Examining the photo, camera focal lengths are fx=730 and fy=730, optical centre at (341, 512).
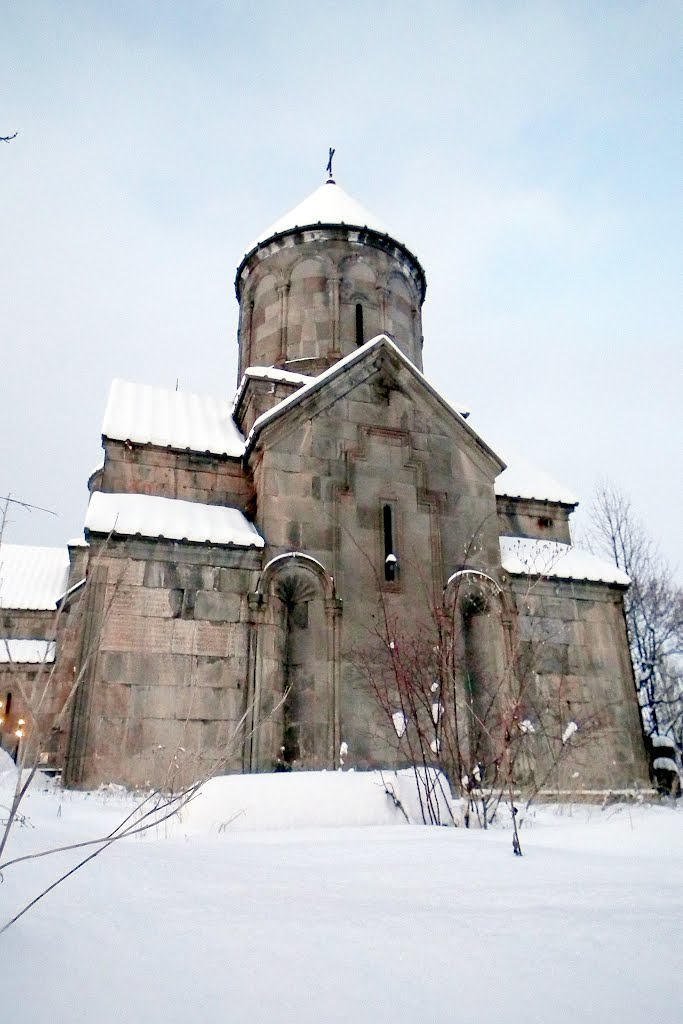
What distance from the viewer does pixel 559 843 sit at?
4.34m

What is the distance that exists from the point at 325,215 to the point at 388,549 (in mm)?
7480

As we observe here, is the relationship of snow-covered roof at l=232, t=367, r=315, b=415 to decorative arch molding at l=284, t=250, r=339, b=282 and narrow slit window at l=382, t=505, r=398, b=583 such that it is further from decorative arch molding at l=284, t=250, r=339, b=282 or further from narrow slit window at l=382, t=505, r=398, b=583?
narrow slit window at l=382, t=505, r=398, b=583

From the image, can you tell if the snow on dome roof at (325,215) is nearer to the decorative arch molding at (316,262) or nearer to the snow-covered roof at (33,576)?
the decorative arch molding at (316,262)

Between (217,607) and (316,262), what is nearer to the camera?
(217,607)

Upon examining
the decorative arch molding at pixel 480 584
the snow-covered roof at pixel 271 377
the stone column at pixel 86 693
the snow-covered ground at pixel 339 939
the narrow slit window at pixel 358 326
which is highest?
the narrow slit window at pixel 358 326

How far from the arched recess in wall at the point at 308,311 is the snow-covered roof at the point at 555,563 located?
16.1ft

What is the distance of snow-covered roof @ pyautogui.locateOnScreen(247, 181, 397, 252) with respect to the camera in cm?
1412

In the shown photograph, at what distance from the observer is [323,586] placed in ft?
32.1

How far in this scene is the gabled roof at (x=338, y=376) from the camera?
34.4 feet

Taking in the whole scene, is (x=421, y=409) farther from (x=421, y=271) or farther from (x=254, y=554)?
(x=421, y=271)

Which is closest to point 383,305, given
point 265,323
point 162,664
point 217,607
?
point 265,323

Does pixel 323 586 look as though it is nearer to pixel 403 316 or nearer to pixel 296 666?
pixel 296 666

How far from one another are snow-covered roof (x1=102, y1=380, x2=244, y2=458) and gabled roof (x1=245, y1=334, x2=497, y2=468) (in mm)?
741

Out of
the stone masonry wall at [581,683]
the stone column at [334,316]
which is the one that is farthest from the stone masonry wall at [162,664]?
the stone column at [334,316]
